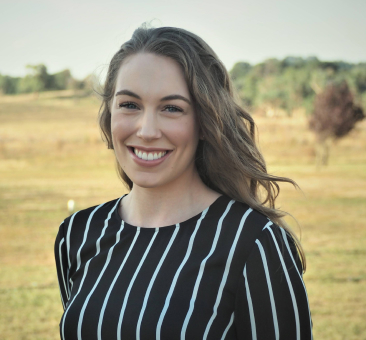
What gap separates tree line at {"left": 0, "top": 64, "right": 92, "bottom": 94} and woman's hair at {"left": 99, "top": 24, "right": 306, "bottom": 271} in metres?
32.9

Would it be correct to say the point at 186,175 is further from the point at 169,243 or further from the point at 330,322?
the point at 330,322

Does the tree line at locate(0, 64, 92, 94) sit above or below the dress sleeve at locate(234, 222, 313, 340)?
below

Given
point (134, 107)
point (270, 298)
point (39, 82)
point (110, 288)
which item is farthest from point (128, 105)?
point (39, 82)

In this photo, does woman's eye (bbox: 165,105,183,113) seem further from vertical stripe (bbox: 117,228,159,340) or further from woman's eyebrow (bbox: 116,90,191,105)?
vertical stripe (bbox: 117,228,159,340)

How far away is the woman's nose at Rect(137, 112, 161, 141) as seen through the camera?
5.12 feet

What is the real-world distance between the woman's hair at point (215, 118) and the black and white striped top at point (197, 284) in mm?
116

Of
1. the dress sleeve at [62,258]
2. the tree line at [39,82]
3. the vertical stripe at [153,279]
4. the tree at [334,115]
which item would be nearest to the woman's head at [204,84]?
the vertical stripe at [153,279]

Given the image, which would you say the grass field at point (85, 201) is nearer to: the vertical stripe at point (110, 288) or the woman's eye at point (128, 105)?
the vertical stripe at point (110, 288)

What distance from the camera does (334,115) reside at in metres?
22.6

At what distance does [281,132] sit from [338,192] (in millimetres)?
12227

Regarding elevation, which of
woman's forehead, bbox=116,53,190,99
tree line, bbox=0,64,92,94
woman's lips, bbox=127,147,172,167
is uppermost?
woman's forehead, bbox=116,53,190,99

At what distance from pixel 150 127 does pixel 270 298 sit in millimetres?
679

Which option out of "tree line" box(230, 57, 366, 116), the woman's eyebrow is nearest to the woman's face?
the woman's eyebrow

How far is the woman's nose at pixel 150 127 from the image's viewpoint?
5.12 ft
